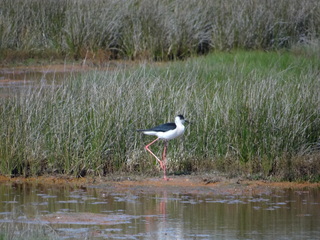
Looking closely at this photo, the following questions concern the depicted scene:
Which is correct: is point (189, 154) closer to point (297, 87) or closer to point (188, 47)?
point (297, 87)

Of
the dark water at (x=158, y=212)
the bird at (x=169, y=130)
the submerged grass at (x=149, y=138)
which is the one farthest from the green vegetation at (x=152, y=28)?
the dark water at (x=158, y=212)

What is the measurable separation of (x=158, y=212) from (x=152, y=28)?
12.9m

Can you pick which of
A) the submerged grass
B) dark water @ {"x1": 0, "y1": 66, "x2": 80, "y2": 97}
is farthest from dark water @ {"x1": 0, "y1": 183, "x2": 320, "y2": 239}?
dark water @ {"x1": 0, "y1": 66, "x2": 80, "y2": 97}

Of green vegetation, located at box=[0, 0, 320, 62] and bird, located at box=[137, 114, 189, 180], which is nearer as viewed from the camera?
bird, located at box=[137, 114, 189, 180]

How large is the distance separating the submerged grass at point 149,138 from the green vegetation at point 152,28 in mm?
8964

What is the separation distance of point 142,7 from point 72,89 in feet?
33.1

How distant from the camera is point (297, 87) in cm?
1224

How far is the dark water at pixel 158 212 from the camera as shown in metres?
7.87

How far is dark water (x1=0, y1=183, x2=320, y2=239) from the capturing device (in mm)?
7871

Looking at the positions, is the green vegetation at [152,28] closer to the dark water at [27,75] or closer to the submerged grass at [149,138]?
the dark water at [27,75]

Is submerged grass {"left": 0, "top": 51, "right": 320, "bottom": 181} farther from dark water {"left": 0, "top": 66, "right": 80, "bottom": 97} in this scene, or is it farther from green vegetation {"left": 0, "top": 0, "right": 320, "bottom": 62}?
green vegetation {"left": 0, "top": 0, "right": 320, "bottom": 62}

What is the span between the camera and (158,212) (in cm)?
882

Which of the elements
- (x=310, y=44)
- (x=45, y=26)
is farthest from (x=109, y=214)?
(x=45, y=26)

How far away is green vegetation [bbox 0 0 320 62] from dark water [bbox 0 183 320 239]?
1070 cm
